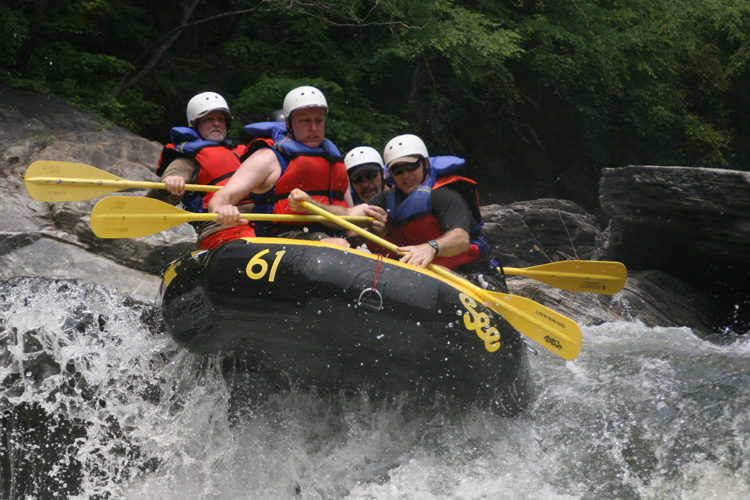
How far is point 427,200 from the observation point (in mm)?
3912

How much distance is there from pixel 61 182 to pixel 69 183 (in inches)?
1.7

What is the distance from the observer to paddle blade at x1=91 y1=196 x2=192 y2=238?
3.70 metres

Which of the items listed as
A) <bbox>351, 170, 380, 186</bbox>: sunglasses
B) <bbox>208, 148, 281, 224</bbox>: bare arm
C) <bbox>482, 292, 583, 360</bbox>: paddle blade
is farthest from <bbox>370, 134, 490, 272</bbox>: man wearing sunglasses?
<bbox>208, 148, 281, 224</bbox>: bare arm

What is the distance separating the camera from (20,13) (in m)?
6.97

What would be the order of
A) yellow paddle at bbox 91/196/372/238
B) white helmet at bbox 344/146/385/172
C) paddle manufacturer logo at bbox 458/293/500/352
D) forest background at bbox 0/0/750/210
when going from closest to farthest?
paddle manufacturer logo at bbox 458/293/500/352
yellow paddle at bbox 91/196/372/238
white helmet at bbox 344/146/385/172
forest background at bbox 0/0/750/210

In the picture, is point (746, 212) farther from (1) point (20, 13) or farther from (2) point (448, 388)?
(1) point (20, 13)

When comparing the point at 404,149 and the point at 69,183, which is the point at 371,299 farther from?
the point at 69,183

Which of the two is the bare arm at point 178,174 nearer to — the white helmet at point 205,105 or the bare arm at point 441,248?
the white helmet at point 205,105

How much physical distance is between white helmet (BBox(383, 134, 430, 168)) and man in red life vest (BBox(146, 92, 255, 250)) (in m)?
0.93

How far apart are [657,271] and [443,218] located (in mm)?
4282

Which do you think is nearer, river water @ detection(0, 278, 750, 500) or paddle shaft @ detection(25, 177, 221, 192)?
river water @ detection(0, 278, 750, 500)

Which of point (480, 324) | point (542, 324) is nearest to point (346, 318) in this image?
point (480, 324)

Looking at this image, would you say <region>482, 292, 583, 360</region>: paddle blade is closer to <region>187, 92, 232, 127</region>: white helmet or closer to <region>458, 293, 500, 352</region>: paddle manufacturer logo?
<region>458, 293, 500, 352</region>: paddle manufacturer logo

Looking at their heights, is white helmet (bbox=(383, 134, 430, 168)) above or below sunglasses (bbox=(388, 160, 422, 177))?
above
